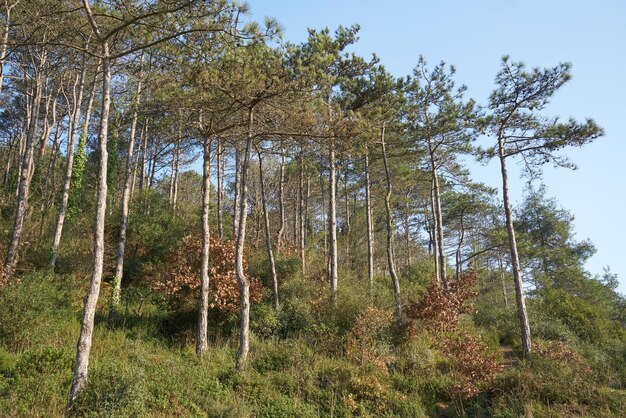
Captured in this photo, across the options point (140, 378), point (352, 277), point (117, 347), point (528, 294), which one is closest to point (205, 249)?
point (117, 347)

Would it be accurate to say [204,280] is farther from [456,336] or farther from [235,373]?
[456,336]

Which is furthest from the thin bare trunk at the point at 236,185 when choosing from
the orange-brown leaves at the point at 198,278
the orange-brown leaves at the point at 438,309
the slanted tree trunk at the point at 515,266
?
the slanted tree trunk at the point at 515,266

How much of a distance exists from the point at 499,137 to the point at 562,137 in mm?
1870

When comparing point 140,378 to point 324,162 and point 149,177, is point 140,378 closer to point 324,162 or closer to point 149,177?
point 324,162

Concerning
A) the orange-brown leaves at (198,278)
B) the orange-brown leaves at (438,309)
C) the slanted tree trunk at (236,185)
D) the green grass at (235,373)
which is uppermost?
the slanted tree trunk at (236,185)

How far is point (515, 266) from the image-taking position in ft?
43.0

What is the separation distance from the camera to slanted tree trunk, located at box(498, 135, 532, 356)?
12430 mm

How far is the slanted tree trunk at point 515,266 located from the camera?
40.8ft

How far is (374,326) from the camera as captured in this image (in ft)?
37.9

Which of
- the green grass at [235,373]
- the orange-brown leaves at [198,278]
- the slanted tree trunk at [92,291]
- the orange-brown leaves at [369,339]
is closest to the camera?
the slanted tree trunk at [92,291]

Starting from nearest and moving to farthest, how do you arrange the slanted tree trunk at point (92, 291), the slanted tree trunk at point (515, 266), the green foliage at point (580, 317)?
the slanted tree trunk at point (92, 291), the slanted tree trunk at point (515, 266), the green foliage at point (580, 317)

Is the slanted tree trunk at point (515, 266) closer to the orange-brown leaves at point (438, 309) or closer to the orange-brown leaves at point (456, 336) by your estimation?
the orange-brown leaves at point (456, 336)

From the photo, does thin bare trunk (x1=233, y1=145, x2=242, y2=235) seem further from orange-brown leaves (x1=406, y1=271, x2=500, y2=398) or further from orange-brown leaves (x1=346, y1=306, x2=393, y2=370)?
orange-brown leaves (x1=406, y1=271, x2=500, y2=398)

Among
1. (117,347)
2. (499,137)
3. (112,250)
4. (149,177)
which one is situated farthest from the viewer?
(149,177)
